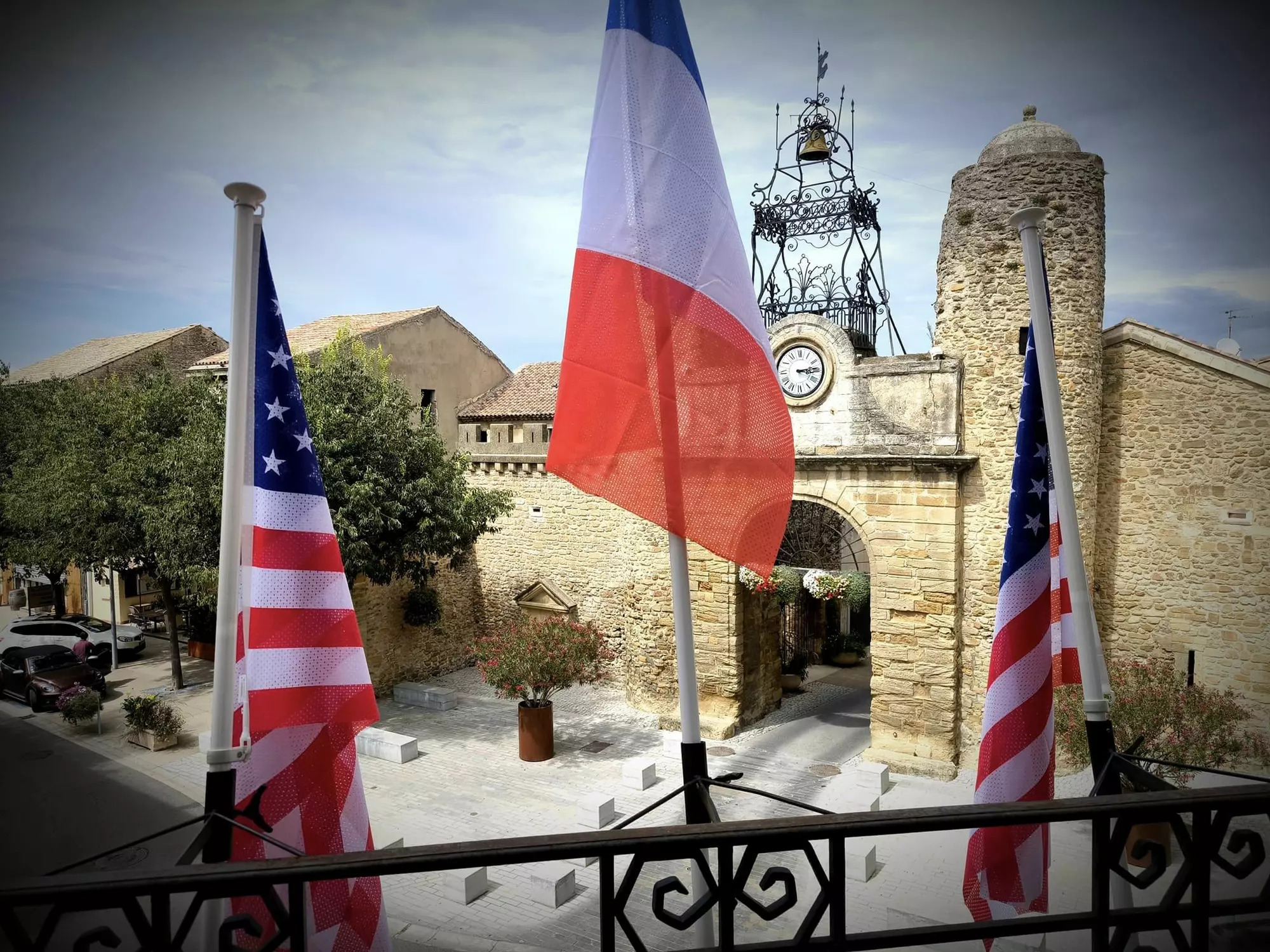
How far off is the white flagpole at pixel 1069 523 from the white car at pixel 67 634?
62.9 feet

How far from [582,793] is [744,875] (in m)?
9.88

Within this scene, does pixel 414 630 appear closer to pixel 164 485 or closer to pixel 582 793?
pixel 164 485

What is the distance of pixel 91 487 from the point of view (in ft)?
48.6

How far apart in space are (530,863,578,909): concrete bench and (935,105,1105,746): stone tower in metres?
6.45

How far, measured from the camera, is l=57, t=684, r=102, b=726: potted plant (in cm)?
1359

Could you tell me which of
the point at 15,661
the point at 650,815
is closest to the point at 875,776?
the point at 650,815

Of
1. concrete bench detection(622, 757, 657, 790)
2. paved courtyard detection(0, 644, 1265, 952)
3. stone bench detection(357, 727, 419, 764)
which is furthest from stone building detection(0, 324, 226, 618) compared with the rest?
concrete bench detection(622, 757, 657, 790)

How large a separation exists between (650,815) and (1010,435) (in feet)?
23.8

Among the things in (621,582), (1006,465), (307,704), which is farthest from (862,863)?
(621,582)

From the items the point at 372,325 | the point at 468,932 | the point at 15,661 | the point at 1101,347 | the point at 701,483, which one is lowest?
the point at 468,932

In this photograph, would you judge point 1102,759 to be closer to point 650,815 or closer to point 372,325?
point 650,815

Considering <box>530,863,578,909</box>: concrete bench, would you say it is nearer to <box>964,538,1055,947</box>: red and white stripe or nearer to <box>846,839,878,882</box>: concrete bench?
<box>846,839,878,882</box>: concrete bench

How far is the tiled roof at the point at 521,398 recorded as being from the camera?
21.0 metres

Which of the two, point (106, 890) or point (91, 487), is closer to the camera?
point (106, 890)
